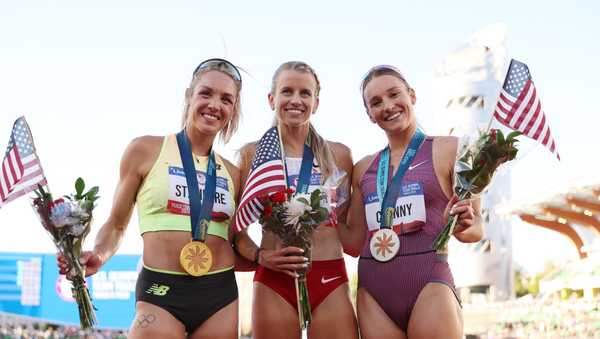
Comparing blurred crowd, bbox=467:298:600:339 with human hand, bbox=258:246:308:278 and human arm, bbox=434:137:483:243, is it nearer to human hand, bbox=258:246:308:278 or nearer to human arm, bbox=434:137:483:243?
human arm, bbox=434:137:483:243

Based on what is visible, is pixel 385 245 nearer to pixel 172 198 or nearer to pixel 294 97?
pixel 294 97

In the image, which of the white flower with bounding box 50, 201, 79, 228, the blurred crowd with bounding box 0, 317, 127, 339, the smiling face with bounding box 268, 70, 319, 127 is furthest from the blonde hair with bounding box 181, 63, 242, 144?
the blurred crowd with bounding box 0, 317, 127, 339

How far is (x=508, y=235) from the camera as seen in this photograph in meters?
67.9

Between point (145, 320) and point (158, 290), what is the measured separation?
0.19m

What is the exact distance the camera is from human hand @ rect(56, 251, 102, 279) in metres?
4.20

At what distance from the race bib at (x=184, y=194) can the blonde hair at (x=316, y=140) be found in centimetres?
71

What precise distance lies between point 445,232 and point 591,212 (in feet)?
141

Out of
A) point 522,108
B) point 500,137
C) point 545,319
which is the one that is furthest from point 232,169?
point 545,319

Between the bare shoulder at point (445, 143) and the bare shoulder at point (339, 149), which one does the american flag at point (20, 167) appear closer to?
the bare shoulder at point (339, 149)

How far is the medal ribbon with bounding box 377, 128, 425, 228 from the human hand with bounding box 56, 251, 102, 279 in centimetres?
174

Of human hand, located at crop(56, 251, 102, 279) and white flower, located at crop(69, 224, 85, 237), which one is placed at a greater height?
white flower, located at crop(69, 224, 85, 237)

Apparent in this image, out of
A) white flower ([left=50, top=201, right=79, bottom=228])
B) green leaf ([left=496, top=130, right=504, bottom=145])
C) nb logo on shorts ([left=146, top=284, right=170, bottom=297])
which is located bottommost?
nb logo on shorts ([left=146, top=284, right=170, bottom=297])

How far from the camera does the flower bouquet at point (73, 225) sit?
4145mm

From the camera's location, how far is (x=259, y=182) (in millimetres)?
4520
